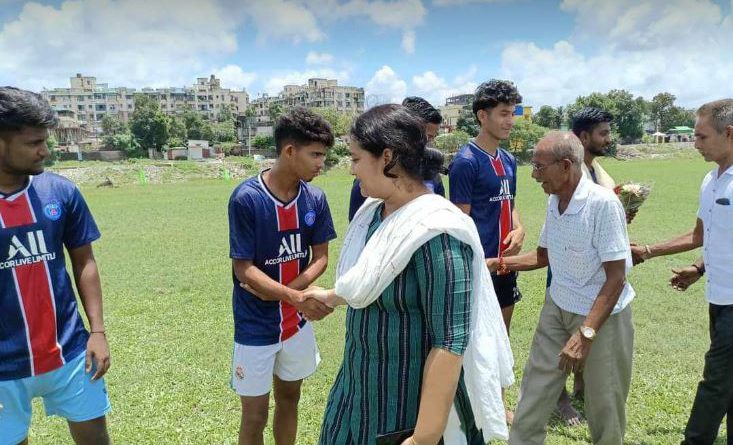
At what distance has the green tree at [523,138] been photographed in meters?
49.3

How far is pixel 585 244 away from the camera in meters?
3.06

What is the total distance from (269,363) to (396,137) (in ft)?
6.35

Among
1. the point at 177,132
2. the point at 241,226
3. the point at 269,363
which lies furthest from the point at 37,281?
the point at 177,132

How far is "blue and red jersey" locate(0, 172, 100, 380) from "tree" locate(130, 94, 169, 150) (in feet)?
228

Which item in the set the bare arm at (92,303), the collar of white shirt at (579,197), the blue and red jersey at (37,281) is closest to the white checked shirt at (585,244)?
the collar of white shirt at (579,197)

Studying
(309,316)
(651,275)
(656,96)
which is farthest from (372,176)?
(656,96)

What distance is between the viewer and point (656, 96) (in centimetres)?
8788

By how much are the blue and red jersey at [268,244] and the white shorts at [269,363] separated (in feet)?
0.16

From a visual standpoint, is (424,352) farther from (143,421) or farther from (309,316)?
(143,421)

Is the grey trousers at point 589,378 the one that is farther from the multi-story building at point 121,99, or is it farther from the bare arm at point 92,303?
the multi-story building at point 121,99

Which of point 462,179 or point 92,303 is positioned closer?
point 92,303

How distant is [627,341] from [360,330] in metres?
2.06

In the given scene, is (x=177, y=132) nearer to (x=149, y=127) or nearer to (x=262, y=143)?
(x=149, y=127)

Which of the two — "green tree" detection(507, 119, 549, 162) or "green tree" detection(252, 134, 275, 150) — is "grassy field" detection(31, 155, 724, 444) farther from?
"green tree" detection(252, 134, 275, 150)
